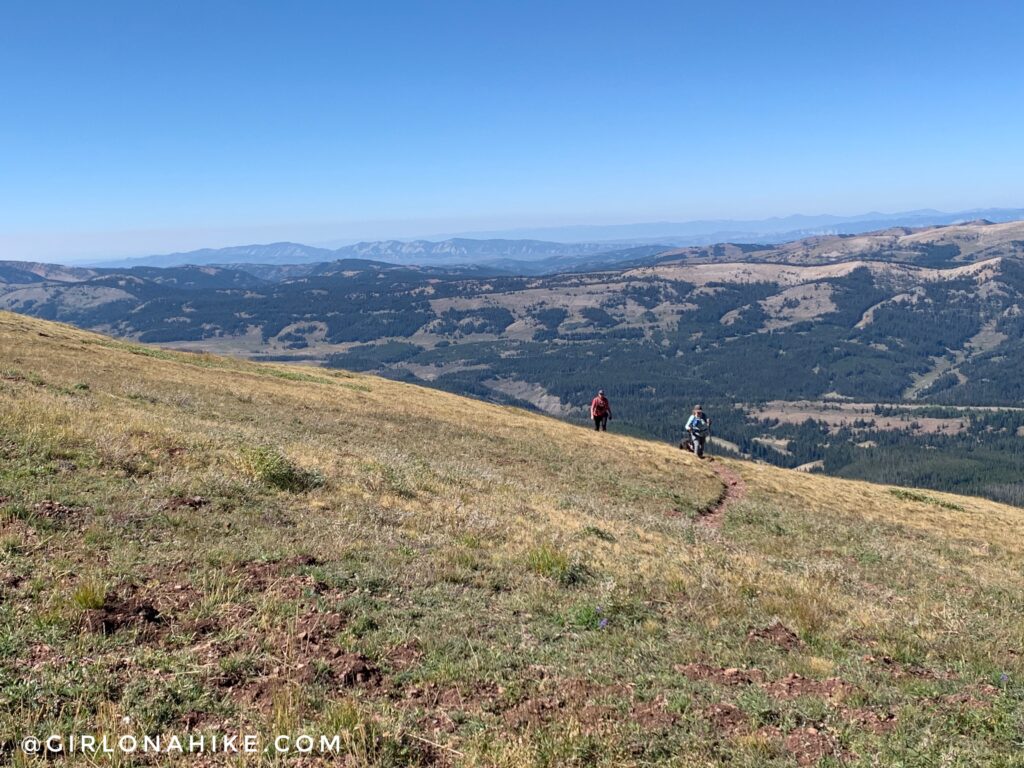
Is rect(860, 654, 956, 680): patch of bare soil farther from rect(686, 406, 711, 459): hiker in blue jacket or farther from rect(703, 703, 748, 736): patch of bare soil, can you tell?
rect(686, 406, 711, 459): hiker in blue jacket

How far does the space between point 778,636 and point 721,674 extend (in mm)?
2404

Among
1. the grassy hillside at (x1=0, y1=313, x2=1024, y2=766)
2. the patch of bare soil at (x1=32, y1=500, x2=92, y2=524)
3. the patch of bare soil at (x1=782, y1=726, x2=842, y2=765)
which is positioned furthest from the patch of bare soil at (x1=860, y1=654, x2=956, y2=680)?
the patch of bare soil at (x1=32, y1=500, x2=92, y2=524)

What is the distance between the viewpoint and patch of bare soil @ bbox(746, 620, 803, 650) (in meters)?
10.4

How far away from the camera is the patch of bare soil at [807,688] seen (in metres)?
8.24

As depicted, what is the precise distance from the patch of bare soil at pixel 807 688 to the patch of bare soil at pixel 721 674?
0.93 ft

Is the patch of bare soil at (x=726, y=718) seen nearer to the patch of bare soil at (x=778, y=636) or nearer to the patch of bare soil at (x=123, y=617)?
the patch of bare soil at (x=778, y=636)

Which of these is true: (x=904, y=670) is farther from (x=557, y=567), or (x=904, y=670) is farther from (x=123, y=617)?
(x=123, y=617)

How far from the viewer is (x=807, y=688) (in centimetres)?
849

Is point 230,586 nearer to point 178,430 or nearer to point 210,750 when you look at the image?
point 210,750

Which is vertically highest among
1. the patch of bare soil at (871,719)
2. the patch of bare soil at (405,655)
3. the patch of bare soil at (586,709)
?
the patch of bare soil at (405,655)

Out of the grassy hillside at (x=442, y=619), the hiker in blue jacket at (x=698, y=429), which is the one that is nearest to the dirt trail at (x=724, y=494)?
the hiker in blue jacket at (x=698, y=429)

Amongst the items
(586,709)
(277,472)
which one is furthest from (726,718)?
(277,472)

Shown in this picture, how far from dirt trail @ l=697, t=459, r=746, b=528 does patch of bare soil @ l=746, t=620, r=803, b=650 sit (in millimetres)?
14001

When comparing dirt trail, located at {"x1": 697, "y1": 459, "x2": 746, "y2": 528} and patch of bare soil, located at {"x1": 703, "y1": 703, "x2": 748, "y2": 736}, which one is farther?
dirt trail, located at {"x1": 697, "y1": 459, "x2": 746, "y2": 528}
